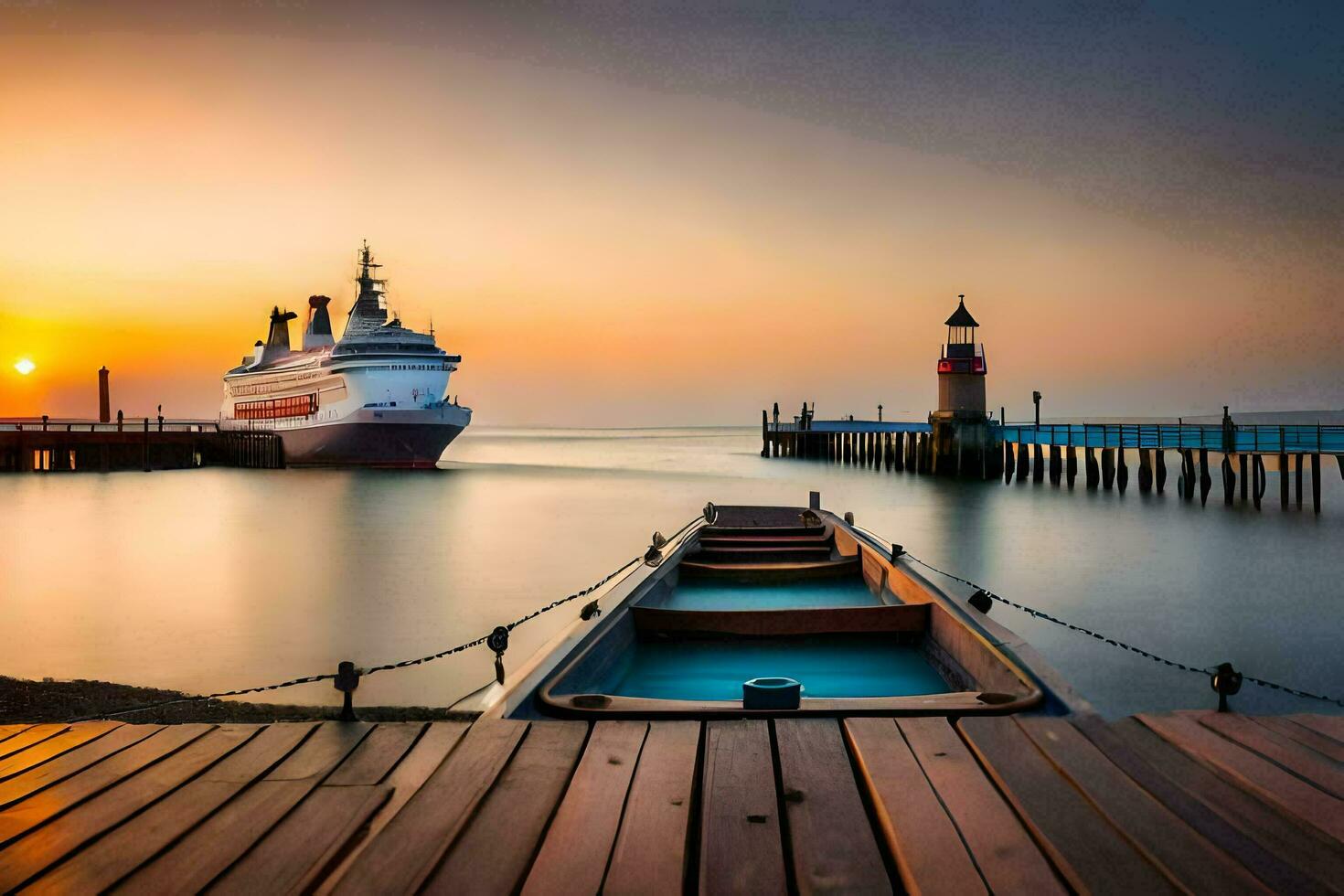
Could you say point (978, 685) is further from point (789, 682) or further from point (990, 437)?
point (990, 437)

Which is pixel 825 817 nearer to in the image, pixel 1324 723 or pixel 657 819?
pixel 657 819

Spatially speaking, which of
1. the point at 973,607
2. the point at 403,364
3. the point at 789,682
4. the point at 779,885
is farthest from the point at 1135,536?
the point at 403,364

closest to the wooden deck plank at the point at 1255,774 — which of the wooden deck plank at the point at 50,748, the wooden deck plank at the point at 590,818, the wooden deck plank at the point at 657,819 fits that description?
the wooden deck plank at the point at 657,819

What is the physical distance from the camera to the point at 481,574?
1722cm

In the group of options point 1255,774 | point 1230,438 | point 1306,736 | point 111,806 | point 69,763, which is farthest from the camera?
point 1230,438

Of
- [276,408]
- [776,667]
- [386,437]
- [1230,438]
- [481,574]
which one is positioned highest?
[276,408]

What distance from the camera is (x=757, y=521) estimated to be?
1302 cm

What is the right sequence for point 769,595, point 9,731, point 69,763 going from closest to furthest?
1. point 69,763
2. point 9,731
3. point 769,595

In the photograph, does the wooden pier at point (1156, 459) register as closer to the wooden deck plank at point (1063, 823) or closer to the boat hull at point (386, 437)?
the boat hull at point (386, 437)

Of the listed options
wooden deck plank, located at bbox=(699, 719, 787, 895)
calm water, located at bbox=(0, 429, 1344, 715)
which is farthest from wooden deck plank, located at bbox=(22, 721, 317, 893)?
calm water, located at bbox=(0, 429, 1344, 715)

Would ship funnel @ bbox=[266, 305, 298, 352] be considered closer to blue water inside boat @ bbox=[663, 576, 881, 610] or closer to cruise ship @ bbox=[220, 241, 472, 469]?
cruise ship @ bbox=[220, 241, 472, 469]

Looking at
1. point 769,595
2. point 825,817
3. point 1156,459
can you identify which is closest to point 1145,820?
point 825,817

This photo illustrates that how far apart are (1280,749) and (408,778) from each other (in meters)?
2.74

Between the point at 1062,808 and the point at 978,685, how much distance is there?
2.10 metres
